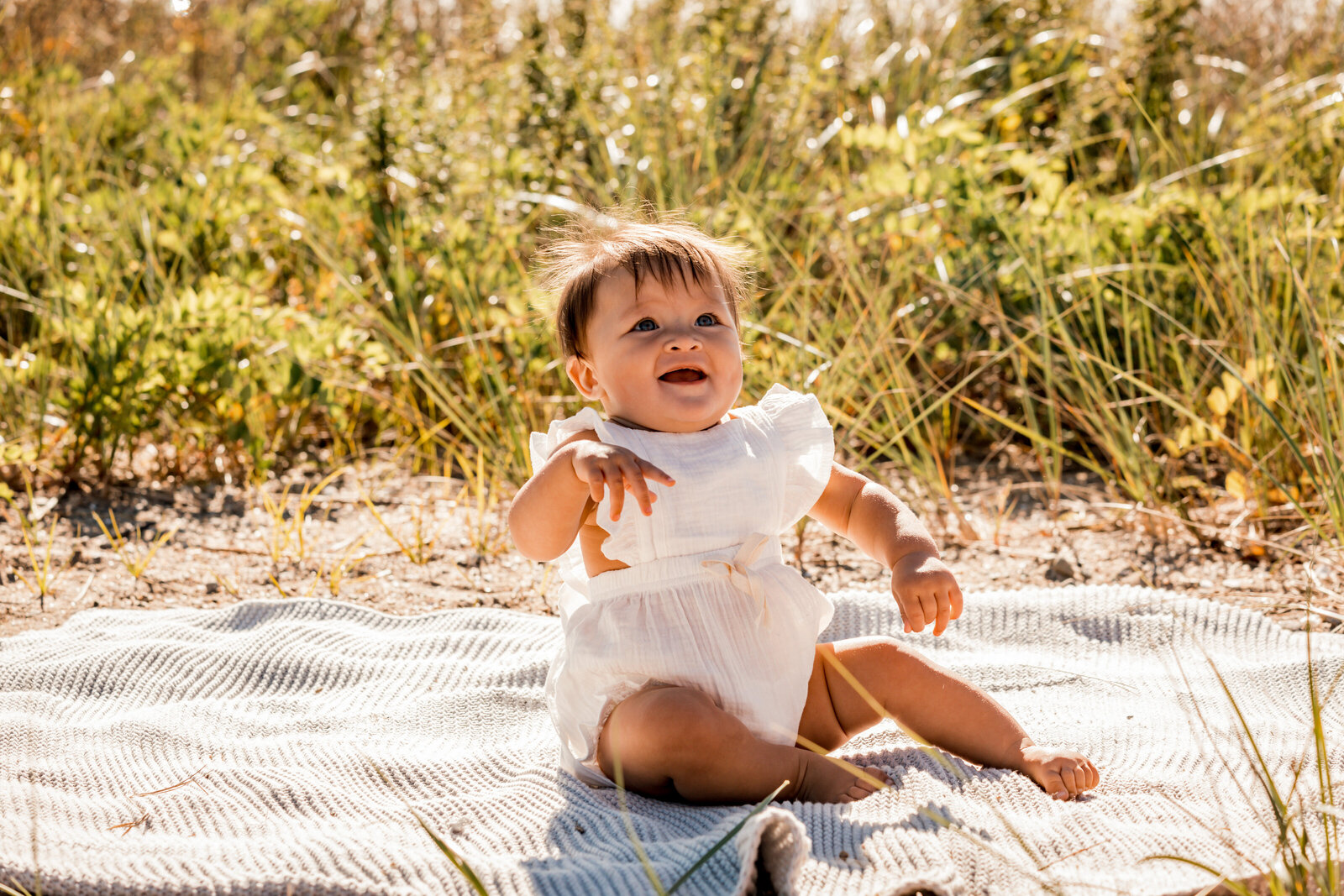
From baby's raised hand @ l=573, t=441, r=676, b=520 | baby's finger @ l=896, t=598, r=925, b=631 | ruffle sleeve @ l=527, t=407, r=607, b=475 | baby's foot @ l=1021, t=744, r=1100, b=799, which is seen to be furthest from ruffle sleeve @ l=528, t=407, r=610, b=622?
baby's foot @ l=1021, t=744, r=1100, b=799

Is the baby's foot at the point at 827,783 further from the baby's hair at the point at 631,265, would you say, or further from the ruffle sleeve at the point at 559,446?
the baby's hair at the point at 631,265

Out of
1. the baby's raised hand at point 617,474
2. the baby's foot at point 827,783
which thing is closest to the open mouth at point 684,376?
the baby's raised hand at point 617,474

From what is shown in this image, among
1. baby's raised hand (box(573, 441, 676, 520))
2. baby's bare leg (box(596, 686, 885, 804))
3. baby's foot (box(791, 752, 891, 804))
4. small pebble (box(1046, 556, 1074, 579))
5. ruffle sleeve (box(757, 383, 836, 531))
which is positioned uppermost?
baby's raised hand (box(573, 441, 676, 520))

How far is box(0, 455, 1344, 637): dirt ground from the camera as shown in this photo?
244 cm

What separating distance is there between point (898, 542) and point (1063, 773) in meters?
0.36

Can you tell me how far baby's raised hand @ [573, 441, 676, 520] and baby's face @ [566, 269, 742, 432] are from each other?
0.20 m

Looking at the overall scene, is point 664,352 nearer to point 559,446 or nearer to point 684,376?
point 684,376

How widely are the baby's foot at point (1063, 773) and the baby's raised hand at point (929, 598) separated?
0.22 m

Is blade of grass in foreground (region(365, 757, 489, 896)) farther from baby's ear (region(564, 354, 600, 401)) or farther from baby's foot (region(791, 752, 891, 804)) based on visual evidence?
baby's ear (region(564, 354, 600, 401))

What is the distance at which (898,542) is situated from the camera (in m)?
1.62

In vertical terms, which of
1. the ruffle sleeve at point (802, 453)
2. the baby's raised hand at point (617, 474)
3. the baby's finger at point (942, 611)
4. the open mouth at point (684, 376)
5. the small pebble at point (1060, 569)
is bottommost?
the small pebble at point (1060, 569)

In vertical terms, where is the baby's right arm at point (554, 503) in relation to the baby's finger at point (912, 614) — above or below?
above

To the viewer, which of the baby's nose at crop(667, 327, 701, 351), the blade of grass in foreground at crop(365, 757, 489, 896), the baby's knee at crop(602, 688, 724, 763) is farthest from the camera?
the baby's nose at crop(667, 327, 701, 351)

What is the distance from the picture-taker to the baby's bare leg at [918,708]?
1.60m
